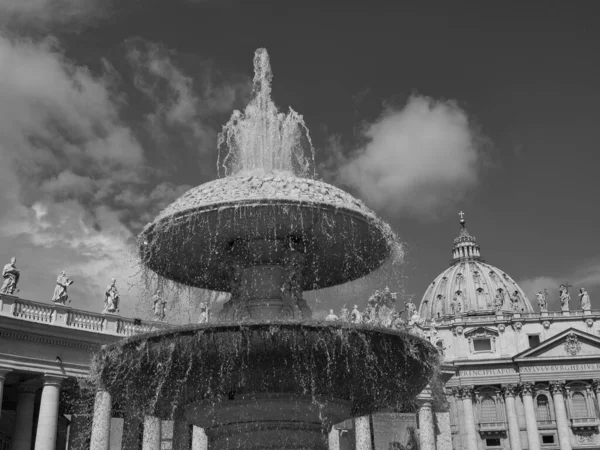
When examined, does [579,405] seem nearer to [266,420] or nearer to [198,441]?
[198,441]

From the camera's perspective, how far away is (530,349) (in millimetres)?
84875

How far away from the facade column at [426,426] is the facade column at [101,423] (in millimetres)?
18907

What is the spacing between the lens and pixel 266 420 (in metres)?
11.8

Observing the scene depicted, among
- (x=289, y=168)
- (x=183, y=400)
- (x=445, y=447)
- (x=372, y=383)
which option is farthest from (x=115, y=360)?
(x=445, y=447)

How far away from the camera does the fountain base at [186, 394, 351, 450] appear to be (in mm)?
11727

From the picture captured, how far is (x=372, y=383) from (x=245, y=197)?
11.9 ft

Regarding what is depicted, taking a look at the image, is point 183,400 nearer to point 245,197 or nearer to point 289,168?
point 245,197

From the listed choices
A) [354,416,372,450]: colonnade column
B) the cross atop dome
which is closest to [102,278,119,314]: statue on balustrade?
[354,416,372,450]: colonnade column

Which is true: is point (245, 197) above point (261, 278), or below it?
above

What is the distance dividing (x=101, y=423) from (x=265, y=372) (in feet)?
74.5

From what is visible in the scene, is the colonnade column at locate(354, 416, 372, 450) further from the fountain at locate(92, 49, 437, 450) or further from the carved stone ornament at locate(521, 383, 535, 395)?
the carved stone ornament at locate(521, 383, 535, 395)

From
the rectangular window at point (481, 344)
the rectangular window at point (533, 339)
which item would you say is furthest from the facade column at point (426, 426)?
the rectangular window at point (533, 339)

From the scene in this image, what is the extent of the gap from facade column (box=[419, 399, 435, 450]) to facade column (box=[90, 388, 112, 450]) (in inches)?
744

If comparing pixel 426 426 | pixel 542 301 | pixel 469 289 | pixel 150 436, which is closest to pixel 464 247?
pixel 469 289
